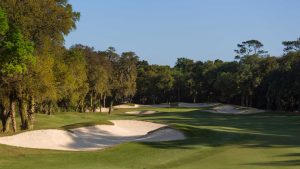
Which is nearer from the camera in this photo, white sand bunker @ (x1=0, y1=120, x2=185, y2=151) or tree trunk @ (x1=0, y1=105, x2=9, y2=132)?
white sand bunker @ (x1=0, y1=120, x2=185, y2=151)

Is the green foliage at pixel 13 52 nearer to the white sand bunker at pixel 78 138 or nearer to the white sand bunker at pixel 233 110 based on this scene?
the white sand bunker at pixel 78 138

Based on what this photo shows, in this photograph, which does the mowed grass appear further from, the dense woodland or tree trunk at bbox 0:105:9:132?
tree trunk at bbox 0:105:9:132

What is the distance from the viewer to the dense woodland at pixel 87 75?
98.3 ft

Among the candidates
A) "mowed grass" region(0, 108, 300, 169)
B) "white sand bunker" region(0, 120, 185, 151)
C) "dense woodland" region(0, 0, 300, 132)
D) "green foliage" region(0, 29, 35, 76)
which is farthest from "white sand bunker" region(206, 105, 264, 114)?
"green foliage" region(0, 29, 35, 76)

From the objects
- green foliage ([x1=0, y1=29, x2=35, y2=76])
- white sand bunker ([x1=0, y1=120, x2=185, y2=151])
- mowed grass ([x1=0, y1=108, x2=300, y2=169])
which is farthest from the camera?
green foliage ([x1=0, y1=29, x2=35, y2=76])

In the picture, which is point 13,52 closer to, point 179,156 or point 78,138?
point 78,138

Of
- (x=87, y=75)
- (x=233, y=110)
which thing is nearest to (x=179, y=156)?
(x=87, y=75)

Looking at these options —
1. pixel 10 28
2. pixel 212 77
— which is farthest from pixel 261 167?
→ pixel 212 77

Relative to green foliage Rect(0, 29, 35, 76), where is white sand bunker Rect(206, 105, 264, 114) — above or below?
below

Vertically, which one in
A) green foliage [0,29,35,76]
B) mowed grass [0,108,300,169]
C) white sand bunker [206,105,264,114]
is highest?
green foliage [0,29,35,76]

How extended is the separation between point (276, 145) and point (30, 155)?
12.8 metres

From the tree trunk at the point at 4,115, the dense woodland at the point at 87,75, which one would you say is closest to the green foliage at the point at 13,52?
the dense woodland at the point at 87,75

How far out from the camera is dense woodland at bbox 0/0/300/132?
98.3 feet

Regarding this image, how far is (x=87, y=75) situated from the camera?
229 feet
